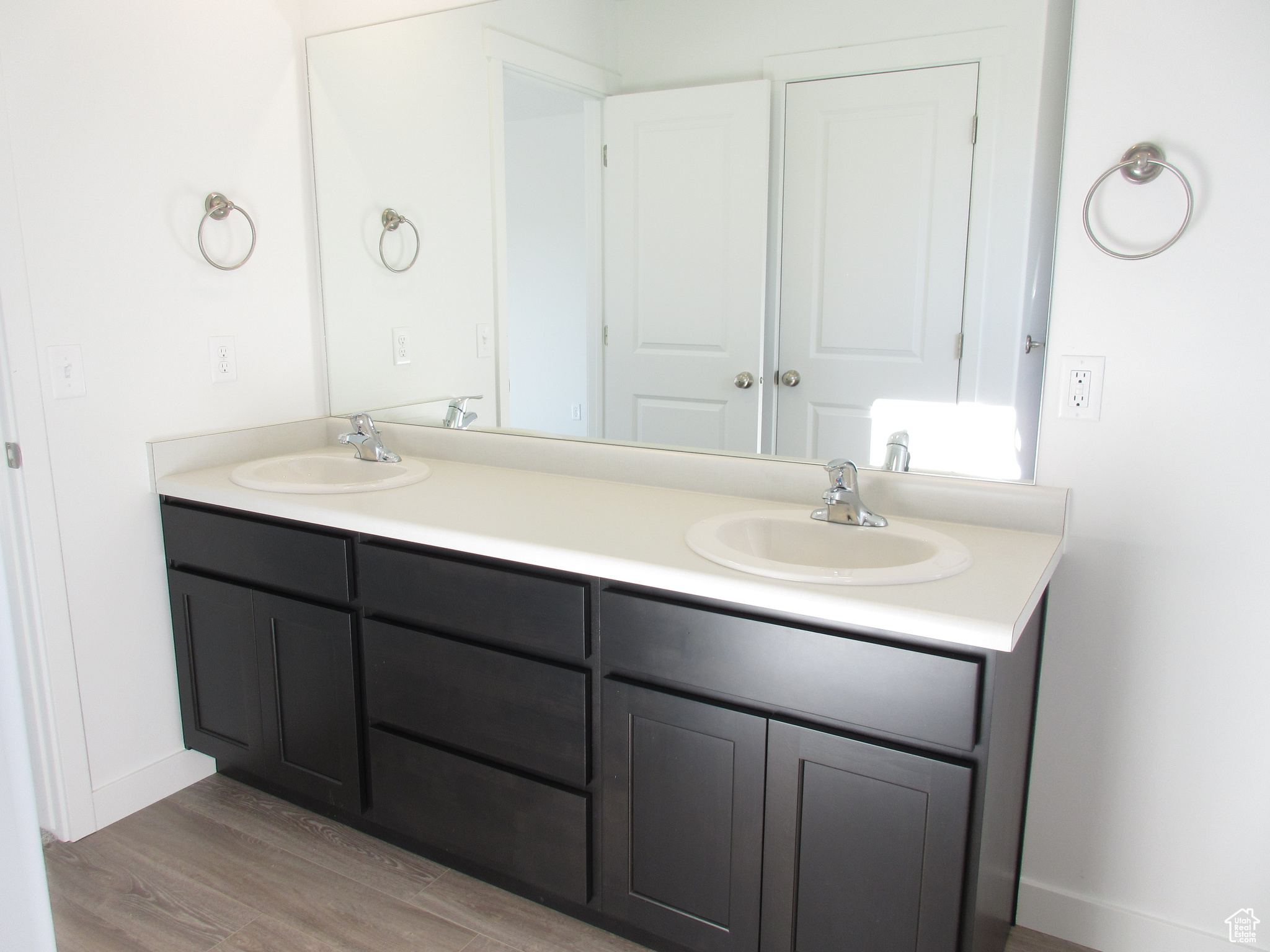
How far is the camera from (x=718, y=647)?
4.77 ft

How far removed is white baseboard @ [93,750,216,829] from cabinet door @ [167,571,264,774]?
69 millimetres

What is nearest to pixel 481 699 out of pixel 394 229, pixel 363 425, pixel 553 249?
pixel 363 425

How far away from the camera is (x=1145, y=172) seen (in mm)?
1506

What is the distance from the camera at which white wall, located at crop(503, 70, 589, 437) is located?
6.77 ft

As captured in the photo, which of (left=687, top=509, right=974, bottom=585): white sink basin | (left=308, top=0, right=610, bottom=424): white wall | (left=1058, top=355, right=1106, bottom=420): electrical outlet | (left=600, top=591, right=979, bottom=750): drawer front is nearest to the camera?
(left=600, top=591, right=979, bottom=750): drawer front

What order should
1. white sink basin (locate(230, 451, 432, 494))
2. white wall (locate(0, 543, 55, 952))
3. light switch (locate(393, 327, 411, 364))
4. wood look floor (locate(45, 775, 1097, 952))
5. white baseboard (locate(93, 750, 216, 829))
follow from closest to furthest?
white wall (locate(0, 543, 55, 952)), wood look floor (locate(45, 775, 1097, 952)), white sink basin (locate(230, 451, 432, 494)), white baseboard (locate(93, 750, 216, 829)), light switch (locate(393, 327, 411, 364))

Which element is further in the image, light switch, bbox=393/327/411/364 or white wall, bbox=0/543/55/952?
light switch, bbox=393/327/411/364

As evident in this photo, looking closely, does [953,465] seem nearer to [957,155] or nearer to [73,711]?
[957,155]

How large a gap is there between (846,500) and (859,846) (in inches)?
23.6

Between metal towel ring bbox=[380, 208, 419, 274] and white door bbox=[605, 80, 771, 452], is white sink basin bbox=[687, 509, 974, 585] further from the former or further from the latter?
metal towel ring bbox=[380, 208, 419, 274]

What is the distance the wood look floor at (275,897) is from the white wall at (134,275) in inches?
7.1

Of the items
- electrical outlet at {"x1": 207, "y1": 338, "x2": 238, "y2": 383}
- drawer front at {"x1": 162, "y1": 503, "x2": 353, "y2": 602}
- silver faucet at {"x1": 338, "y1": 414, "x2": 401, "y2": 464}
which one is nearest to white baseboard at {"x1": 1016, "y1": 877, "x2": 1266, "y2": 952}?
drawer front at {"x1": 162, "y1": 503, "x2": 353, "y2": 602}

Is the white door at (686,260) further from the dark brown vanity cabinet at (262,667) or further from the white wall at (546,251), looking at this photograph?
the dark brown vanity cabinet at (262,667)

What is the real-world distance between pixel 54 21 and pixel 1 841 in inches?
83.0
